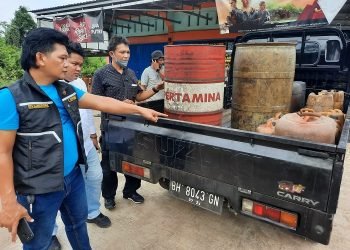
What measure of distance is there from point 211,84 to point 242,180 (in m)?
0.82

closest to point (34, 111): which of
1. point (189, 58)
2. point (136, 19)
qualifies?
point (189, 58)

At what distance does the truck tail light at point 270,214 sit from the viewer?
Answer: 5.49 ft

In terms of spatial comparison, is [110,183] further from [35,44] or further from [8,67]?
[8,67]

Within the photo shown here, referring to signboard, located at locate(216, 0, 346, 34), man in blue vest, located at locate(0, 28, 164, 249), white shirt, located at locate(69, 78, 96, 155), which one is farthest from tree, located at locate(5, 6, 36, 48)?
man in blue vest, located at locate(0, 28, 164, 249)

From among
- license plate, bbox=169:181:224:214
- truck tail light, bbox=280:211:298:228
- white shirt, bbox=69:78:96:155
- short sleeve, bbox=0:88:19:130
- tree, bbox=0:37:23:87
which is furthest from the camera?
tree, bbox=0:37:23:87

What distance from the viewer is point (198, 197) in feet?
6.97

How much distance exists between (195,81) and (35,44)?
116cm

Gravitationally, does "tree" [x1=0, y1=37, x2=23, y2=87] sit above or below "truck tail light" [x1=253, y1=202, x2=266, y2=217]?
above

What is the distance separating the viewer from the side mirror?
3332mm

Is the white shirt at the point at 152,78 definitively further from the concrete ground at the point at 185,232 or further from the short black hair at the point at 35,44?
the short black hair at the point at 35,44

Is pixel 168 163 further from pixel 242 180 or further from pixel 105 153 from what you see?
pixel 105 153

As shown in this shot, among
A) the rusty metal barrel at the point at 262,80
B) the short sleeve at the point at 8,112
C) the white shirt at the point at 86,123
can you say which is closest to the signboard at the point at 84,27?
the white shirt at the point at 86,123

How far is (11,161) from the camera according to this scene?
55.4 inches

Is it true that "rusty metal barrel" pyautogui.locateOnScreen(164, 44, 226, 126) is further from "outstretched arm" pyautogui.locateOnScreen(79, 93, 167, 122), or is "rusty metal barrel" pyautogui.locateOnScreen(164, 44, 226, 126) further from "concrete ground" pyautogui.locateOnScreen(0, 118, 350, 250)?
"concrete ground" pyautogui.locateOnScreen(0, 118, 350, 250)
